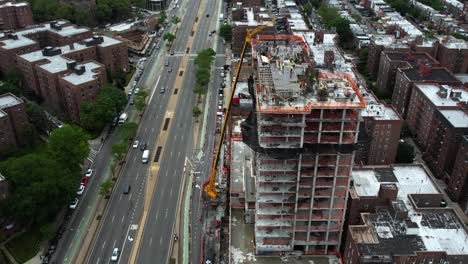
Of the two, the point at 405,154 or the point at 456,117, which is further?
the point at 405,154

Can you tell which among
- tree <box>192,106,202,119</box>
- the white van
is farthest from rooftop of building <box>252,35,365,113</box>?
tree <box>192,106,202,119</box>

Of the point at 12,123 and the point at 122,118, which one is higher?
the point at 12,123

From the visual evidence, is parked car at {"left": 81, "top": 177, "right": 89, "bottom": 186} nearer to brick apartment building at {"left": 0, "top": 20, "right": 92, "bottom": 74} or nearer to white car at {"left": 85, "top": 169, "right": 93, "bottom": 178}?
white car at {"left": 85, "top": 169, "right": 93, "bottom": 178}

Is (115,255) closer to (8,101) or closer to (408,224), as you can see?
(408,224)

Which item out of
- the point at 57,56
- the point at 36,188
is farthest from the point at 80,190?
the point at 57,56

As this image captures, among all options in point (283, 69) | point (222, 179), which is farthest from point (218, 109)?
point (283, 69)
